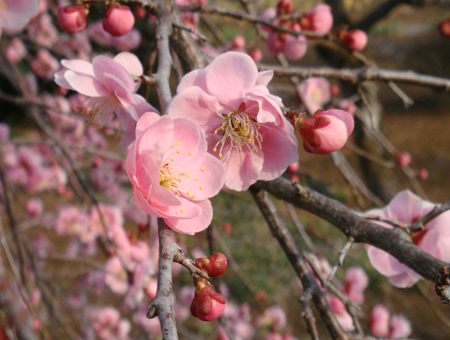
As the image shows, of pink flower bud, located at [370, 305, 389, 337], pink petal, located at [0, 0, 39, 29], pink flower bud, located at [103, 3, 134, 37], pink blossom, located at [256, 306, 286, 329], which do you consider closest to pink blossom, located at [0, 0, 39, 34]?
pink petal, located at [0, 0, 39, 29]

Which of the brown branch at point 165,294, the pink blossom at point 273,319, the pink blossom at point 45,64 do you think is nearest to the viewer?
the brown branch at point 165,294

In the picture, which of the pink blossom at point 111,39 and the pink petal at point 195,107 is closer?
the pink petal at point 195,107

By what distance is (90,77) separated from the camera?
525mm

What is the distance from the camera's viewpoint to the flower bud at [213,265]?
420 millimetres

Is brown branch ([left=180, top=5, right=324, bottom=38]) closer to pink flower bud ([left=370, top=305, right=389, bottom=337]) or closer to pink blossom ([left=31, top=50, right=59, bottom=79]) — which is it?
pink flower bud ([left=370, top=305, right=389, bottom=337])

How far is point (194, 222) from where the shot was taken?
1.47 feet

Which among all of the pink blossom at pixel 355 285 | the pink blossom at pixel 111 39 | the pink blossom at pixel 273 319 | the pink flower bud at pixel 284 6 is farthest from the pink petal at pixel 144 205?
the pink blossom at pixel 273 319

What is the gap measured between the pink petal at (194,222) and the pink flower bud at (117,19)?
0.40m

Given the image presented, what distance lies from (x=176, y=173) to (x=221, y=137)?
0.11 metres

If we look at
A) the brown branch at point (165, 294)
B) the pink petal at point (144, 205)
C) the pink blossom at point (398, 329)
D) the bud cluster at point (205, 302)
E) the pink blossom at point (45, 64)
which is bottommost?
the pink blossom at point (398, 329)

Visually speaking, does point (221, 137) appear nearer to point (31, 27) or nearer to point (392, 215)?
point (392, 215)

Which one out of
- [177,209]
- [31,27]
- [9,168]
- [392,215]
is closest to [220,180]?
[177,209]

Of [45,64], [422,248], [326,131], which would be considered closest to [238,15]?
[326,131]

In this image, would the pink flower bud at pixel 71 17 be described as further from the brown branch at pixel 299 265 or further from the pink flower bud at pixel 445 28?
the pink flower bud at pixel 445 28
